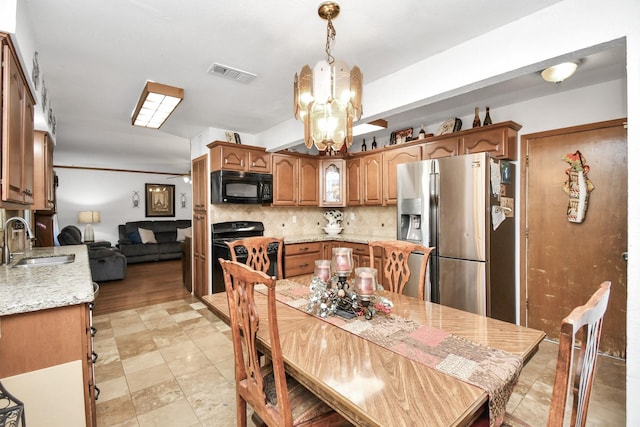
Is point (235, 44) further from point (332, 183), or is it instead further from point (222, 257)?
point (332, 183)

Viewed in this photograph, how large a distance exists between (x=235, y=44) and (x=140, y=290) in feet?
14.1

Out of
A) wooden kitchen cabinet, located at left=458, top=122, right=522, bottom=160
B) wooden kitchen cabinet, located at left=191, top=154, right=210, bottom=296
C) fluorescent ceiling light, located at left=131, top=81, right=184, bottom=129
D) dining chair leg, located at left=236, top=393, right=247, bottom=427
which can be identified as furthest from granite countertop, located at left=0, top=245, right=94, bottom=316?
wooden kitchen cabinet, located at left=458, top=122, right=522, bottom=160

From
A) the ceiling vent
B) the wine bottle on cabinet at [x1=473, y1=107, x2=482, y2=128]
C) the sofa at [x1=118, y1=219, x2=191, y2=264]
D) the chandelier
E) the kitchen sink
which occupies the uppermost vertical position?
the ceiling vent

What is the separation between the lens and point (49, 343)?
1.32m

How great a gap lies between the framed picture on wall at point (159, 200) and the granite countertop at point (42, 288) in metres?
6.96

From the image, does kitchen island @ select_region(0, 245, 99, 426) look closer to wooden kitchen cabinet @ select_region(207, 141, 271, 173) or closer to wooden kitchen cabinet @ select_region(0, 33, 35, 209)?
wooden kitchen cabinet @ select_region(0, 33, 35, 209)

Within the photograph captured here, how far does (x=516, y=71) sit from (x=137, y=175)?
29.3 ft

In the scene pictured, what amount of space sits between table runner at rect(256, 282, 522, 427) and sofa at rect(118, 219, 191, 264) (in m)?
6.73

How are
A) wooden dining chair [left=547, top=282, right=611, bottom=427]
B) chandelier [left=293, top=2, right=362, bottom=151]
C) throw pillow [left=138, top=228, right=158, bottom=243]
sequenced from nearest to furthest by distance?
wooden dining chair [left=547, top=282, right=611, bottom=427], chandelier [left=293, top=2, right=362, bottom=151], throw pillow [left=138, top=228, right=158, bottom=243]

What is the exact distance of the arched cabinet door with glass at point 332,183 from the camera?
15.1ft

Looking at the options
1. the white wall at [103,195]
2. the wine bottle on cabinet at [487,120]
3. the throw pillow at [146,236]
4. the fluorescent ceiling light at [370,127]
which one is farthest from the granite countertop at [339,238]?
the white wall at [103,195]

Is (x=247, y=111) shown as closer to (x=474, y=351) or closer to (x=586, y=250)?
(x=474, y=351)

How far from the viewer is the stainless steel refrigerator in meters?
2.77

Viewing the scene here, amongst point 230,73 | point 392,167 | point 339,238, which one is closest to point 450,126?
point 392,167
